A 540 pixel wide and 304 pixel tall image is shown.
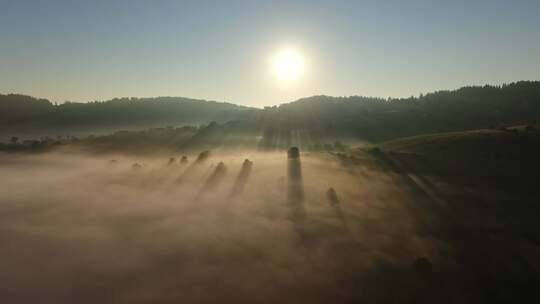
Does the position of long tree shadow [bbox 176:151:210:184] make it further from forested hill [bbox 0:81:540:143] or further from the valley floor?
forested hill [bbox 0:81:540:143]

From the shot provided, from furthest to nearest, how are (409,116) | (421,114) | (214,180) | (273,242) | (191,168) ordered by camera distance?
(421,114), (409,116), (191,168), (214,180), (273,242)

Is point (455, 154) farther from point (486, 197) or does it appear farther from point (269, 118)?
point (269, 118)

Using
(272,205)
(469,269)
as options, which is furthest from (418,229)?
(272,205)

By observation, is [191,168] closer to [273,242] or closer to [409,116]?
[273,242]

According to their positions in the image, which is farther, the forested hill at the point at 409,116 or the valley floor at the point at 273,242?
the forested hill at the point at 409,116

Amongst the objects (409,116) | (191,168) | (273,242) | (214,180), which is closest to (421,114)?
(409,116)

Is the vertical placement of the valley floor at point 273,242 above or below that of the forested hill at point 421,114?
below

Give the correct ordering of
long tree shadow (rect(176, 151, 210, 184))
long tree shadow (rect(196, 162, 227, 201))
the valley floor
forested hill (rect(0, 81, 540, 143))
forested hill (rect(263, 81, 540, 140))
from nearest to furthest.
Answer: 1. the valley floor
2. long tree shadow (rect(196, 162, 227, 201))
3. long tree shadow (rect(176, 151, 210, 184))
4. forested hill (rect(0, 81, 540, 143))
5. forested hill (rect(263, 81, 540, 140))

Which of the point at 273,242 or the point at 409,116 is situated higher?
the point at 409,116

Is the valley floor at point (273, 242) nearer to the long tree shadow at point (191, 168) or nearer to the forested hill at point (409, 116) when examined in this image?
the long tree shadow at point (191, 168)

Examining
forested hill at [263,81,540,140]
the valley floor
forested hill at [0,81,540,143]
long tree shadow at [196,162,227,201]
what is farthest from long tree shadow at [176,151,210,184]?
forested hill at [263,81,540,140]

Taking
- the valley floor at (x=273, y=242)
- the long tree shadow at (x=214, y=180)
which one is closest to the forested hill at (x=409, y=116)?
the long tree shadow at (x=214, y=180)
